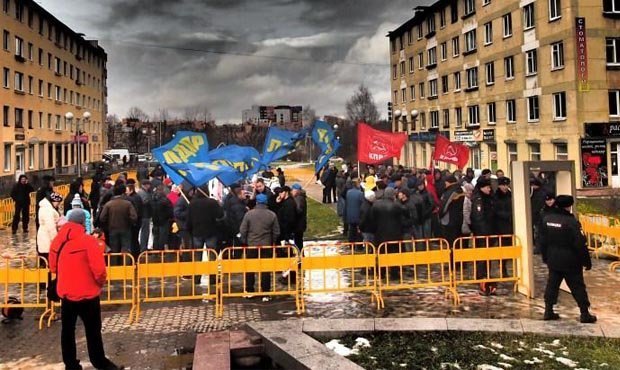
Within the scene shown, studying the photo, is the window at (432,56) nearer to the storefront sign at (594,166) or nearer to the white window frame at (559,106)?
the white window frame at (559,106)

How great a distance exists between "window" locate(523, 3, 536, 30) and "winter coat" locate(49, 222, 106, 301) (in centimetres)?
3204

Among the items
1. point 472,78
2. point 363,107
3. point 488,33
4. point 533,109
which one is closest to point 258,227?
point 533,109

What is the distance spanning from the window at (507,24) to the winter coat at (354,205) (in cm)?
2686

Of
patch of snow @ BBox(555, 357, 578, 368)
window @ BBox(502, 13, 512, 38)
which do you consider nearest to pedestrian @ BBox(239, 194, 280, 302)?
patch of snow @ BBox(555, 357, 578, 368)

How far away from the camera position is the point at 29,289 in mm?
9812

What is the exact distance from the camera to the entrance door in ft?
93.1

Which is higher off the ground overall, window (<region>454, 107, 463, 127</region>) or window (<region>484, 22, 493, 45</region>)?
window (<region>484, 22, 493, 45</region>)

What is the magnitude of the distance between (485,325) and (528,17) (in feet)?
100.0

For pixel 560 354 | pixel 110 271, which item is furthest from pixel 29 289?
pixel 560 354

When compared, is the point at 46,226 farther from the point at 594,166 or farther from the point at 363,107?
the point at 363,107

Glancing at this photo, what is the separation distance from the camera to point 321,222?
61.3ft

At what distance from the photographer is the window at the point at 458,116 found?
140 feet

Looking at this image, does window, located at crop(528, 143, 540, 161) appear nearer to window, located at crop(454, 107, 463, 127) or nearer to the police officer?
window, located at crop(454, 107, 463, 127)

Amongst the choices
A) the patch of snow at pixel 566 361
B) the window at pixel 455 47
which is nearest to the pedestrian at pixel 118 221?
the patch of snow at pixel 566 361
